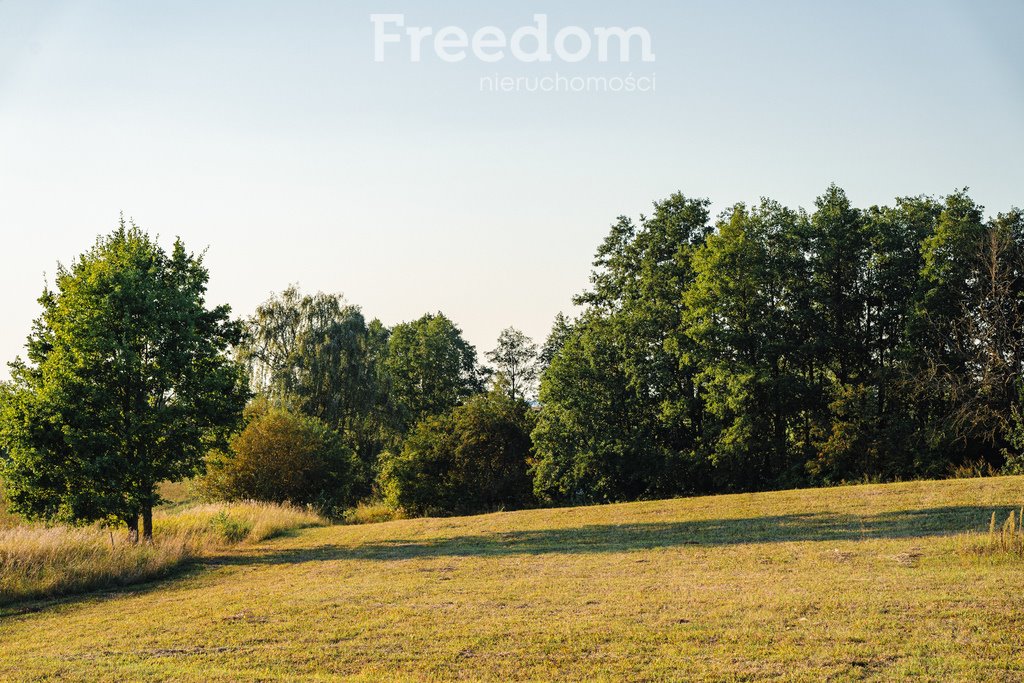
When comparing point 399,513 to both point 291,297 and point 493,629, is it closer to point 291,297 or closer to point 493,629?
point 291,297

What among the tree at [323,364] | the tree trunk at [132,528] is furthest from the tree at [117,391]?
the tree at [323,364]

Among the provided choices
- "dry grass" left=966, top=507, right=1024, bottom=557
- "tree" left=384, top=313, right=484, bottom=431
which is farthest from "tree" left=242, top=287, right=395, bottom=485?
"dry grass" left=966, top=507, right=1024, bottom=557

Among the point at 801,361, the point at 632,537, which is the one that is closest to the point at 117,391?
the point at 632,537

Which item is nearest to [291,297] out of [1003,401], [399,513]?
[399,513]

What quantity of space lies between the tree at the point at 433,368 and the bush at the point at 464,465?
21446mm

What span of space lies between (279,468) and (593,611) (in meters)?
32.5

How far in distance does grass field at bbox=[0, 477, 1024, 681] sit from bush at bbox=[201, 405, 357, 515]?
1961cm

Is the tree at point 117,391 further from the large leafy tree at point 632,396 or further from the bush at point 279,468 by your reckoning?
the large leafy tree at point 632,396

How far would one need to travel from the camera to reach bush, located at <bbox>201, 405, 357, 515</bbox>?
41.6m

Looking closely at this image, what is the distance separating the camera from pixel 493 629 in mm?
11445

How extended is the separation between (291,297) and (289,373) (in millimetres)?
6640

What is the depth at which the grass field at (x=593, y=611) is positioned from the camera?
→ 30.7 ft

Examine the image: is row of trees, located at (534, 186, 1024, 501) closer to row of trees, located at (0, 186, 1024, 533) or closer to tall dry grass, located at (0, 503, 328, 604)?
row of trees, located at (0, 186, 1024, 533)

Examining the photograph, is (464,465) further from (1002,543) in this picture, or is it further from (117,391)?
(1002,543)
